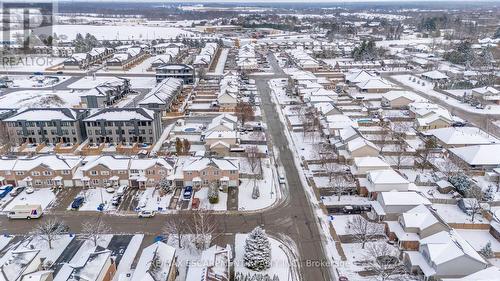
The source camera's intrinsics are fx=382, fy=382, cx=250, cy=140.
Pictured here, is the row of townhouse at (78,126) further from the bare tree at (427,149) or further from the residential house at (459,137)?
the residential house at (459,137)

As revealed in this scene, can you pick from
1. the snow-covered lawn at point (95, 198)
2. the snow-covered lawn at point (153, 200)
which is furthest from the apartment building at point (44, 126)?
the snow-covered lawn at point (153, 200)

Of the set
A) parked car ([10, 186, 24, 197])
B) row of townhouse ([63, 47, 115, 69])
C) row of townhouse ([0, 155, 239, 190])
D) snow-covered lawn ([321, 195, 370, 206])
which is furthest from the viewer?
row of townhouse ([63, 47, 115, 69])

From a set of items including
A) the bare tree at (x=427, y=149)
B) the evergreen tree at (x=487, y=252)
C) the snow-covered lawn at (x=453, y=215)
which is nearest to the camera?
the evergreen tree at (x=487, y=252)

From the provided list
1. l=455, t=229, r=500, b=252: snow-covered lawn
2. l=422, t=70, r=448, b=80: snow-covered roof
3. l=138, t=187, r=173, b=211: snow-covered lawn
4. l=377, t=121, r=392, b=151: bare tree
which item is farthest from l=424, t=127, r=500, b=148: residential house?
l=422, t=70, r=448, b=80: snow-covered roof

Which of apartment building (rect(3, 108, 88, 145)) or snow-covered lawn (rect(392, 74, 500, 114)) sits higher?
snow-covered lawn (rect(392, 74, 500, 114))

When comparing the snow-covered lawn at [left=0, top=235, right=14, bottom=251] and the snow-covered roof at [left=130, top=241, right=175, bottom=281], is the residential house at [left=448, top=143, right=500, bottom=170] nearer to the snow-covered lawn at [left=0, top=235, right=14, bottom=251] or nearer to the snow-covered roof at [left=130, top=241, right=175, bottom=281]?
the snow-covered roof at [left=130, top=241, right=175, bottom=281]

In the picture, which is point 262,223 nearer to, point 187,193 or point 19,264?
point 187,193
